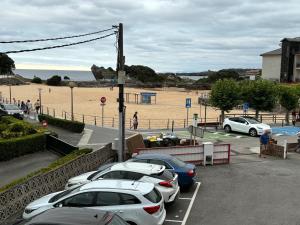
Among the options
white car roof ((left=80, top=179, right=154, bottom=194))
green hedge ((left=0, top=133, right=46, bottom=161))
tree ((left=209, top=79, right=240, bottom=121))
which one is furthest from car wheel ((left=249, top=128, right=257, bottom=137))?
white car roof ((left=80, top=179, right=154, bottom=194))

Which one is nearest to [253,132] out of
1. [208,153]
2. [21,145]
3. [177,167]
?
[208,153]

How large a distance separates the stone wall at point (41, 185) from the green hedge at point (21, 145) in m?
5.47

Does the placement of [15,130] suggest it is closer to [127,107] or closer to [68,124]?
[68,124]

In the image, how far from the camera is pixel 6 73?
185 m

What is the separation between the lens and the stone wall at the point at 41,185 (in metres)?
12.0

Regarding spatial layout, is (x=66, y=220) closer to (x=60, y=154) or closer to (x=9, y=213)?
(x=9, y=213)

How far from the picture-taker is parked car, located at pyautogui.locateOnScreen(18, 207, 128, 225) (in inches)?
270

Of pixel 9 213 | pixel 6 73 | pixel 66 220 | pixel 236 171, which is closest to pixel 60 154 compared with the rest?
pixel 236 171

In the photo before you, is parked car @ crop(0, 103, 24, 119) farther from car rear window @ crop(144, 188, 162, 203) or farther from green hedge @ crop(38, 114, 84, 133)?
car rear window @ crop(144, 188, 162, 203)

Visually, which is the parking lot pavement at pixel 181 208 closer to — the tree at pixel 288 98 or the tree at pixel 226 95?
the tree at pixel 226 95

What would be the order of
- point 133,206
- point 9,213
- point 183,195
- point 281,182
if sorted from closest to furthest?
1. point 133,206
2. point 9,213
3. point 183,195
4. point 281,182

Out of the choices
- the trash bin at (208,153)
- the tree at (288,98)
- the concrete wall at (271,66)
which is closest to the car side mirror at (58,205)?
the trash bin at (208,153)

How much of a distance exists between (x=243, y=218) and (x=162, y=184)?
8.37 feet

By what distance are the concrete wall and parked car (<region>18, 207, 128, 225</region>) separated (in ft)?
308
